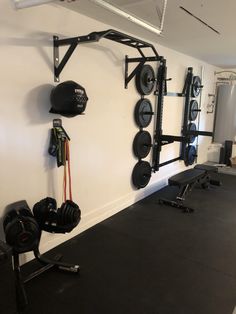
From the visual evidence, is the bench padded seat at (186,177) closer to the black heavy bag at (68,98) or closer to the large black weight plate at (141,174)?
the large black weight plate at (141,174)

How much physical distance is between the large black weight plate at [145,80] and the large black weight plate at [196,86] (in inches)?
51.9

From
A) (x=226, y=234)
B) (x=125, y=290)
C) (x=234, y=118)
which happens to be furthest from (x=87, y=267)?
(x=234, y=118)

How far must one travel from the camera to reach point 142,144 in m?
3.35

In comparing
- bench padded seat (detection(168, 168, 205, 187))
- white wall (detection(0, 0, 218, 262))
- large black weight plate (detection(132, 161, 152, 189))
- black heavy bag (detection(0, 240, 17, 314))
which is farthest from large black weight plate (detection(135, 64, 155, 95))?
black heavy bag (detection(0, 240, 17, 314))

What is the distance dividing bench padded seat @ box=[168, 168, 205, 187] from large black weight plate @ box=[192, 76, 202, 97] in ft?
4.40

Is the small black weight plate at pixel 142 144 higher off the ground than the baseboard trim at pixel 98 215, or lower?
higher

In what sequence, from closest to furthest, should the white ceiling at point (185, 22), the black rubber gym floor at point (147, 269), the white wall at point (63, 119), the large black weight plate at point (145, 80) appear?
the black rubber gym floor at point (147, 269) → the white wall at point (63, 119) → the white ceiling at point (185, 22) → the large black weight plate at point (145, 80)

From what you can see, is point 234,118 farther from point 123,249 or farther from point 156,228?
point 123,249

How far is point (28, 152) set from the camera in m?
2.02

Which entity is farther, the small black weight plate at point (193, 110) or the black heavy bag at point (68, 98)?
the small black weight plate at point (193, 110)

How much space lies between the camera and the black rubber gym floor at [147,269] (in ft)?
5.58

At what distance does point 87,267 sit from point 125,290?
39 cm

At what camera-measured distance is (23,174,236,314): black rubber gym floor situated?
5.58 ft

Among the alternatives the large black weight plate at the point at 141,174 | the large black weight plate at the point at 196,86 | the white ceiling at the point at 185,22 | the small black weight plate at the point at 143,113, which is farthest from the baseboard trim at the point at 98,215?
the white ceiling at the point at 185,22
